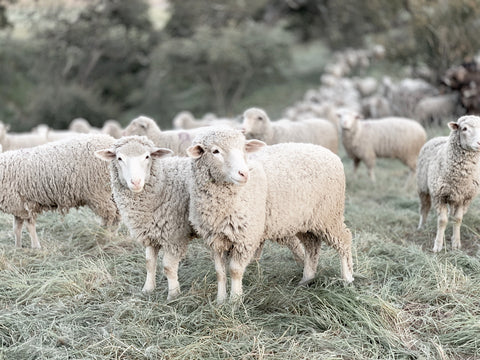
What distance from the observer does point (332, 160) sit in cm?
410

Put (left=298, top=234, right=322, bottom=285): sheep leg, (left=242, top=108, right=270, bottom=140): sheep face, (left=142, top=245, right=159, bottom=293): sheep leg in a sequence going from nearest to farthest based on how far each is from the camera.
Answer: (left=142, top=245, right=159, bottom=293): sheep leg
(left=298, top=234, right=322, bottom=285): sheep leg
(left=242, top=108, right=270, bottom=140): sheep face

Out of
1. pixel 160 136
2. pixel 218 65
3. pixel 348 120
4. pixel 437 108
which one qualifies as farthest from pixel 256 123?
pixel 218 65

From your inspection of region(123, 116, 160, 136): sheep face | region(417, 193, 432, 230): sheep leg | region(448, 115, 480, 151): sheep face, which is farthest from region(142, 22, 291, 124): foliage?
region(448, 115, 480, 151): sheep face

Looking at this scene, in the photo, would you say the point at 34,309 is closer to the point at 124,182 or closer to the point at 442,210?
the point at 124,182

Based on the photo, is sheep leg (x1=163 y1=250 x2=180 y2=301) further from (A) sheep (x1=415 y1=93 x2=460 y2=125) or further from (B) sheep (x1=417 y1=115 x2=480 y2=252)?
(A) sheep (x1=415 y1=93 x2=460 y2=125)

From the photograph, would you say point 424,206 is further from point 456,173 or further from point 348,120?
point 348,120

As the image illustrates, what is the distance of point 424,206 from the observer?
5730 mm

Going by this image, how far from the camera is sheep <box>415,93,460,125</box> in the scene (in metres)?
11.1

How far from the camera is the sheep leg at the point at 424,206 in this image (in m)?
5.70

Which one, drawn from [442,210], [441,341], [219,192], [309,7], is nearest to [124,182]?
[219,192]

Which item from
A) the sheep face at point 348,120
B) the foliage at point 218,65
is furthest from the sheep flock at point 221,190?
the foliage at point 218,65

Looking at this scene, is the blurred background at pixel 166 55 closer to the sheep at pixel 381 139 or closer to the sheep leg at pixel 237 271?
the sheep at pixel 381 139

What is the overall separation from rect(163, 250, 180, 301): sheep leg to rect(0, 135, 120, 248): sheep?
160 cm

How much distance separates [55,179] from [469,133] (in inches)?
155
